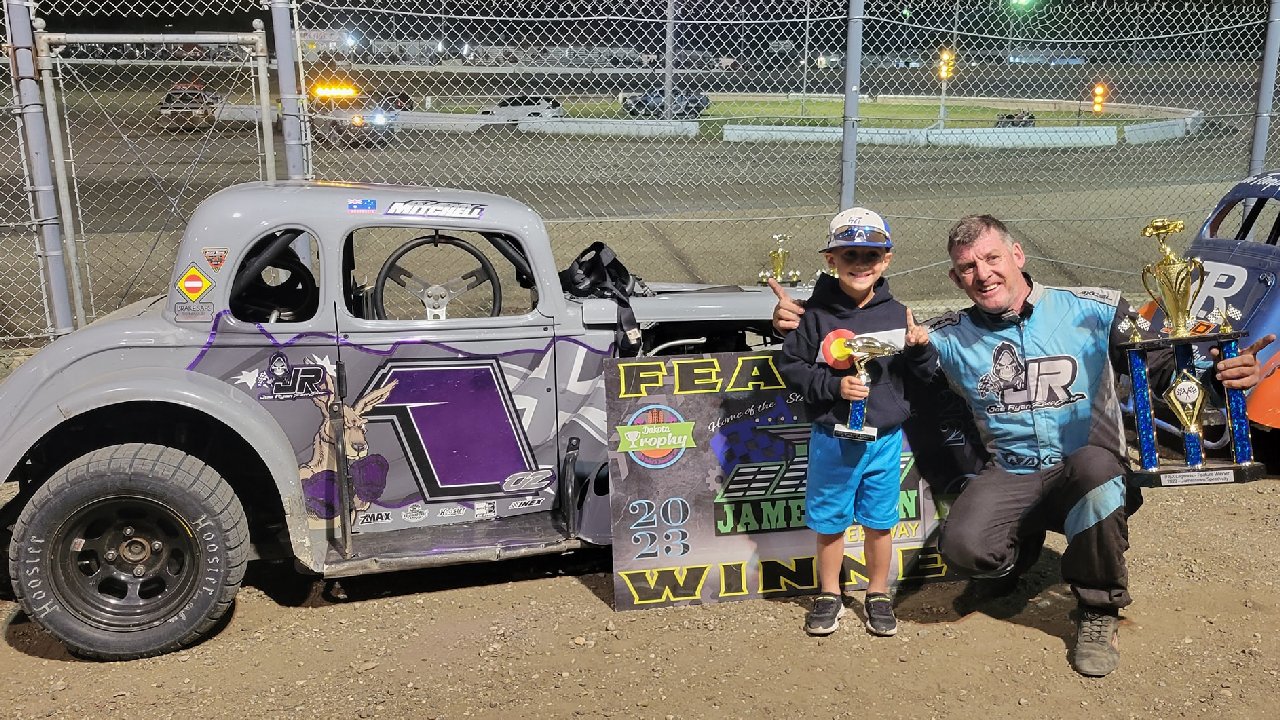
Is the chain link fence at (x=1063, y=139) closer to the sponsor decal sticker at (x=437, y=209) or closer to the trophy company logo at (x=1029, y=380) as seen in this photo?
the trophy company logo at (x=1029, y=380)

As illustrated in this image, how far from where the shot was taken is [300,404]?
4395mm

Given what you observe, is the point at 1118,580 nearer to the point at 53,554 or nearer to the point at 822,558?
the point at 822,558

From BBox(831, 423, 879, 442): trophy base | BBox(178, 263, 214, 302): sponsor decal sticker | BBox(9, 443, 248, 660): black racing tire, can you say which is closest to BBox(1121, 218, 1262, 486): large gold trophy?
BBox(831, 423, 879, 442): trophy base

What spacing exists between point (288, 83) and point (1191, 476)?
5172 millimetres

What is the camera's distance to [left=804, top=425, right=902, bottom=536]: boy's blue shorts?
424 centimetres

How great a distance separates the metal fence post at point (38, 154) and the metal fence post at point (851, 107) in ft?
16.3

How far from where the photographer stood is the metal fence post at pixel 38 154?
633cm

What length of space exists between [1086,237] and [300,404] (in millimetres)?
10415

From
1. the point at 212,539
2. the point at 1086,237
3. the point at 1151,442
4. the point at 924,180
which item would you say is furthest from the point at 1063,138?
the point at 212,539

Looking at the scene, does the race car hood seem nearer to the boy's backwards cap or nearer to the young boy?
the young boy

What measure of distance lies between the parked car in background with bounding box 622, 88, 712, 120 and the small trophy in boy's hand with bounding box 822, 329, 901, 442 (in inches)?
344

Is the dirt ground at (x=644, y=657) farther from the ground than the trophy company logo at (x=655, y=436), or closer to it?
closer to it

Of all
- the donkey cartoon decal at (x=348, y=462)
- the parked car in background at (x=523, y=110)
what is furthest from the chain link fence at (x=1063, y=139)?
the donkey cartoon decal at (x=348, y=462)

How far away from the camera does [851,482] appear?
4262mm
